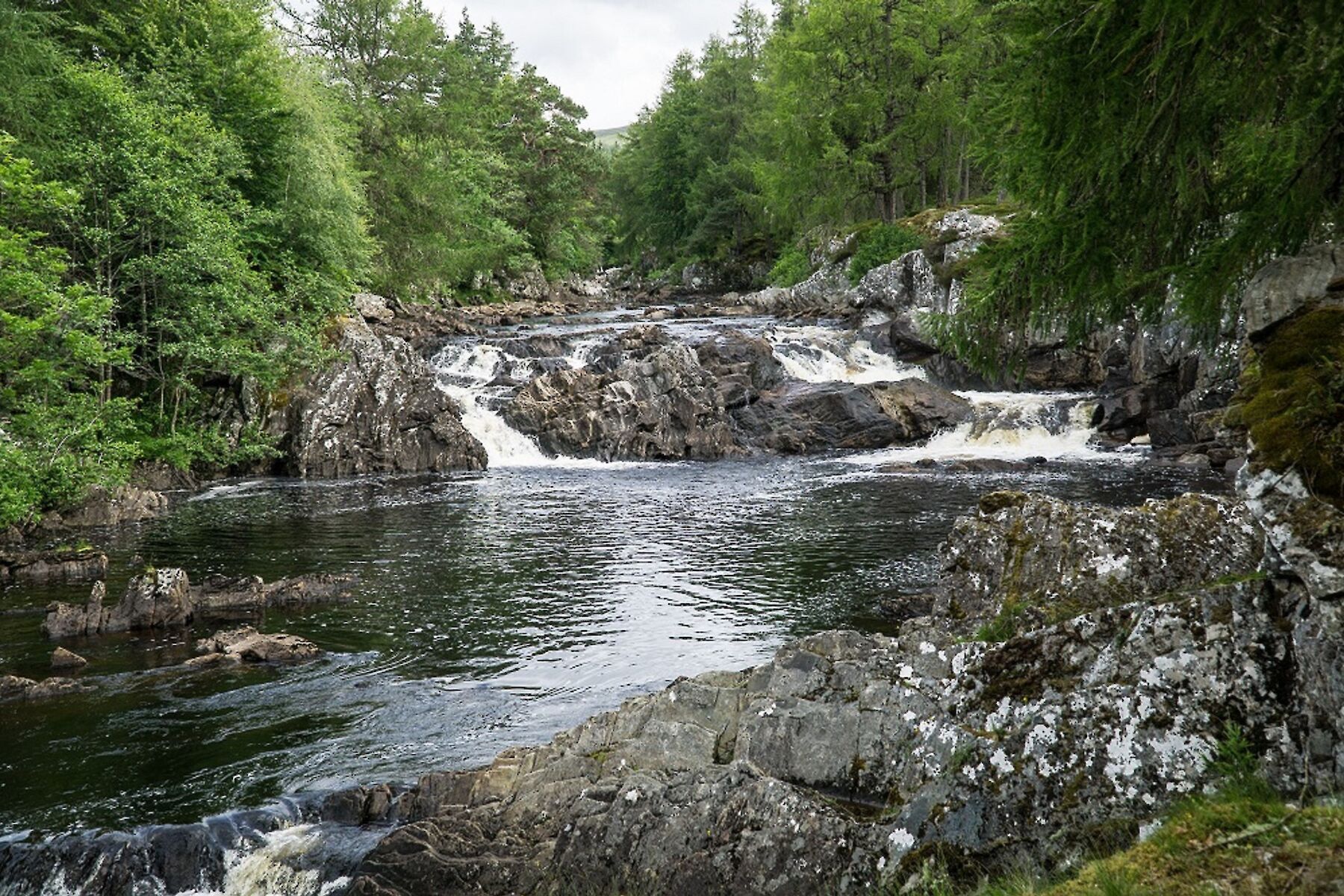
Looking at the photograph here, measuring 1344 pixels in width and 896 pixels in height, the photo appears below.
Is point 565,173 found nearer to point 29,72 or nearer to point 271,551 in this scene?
point 29,72

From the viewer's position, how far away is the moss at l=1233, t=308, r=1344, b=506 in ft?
15.1

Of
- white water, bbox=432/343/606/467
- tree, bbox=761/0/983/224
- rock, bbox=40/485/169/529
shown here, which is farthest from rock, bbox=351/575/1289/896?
tree, bbox=761/0/983/224

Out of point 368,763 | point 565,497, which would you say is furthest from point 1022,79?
point 565,497

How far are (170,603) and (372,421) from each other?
15615 millimetres

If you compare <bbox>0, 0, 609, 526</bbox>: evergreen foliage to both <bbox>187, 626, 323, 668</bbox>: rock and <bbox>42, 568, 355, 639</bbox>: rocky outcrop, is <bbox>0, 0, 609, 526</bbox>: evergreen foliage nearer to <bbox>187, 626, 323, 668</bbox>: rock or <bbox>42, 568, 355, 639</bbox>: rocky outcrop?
<bbox>42, 568, 355, 639</bbox>: rocky outcrop

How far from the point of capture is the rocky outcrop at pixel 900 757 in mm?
4785

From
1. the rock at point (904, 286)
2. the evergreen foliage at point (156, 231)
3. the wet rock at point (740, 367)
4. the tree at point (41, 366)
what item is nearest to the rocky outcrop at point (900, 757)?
the tree at point (41, 366)

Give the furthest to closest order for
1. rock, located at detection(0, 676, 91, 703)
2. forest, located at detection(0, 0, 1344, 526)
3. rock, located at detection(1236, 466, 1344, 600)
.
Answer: rock, located at detection(0, 676, 91, 703) < forest, located at detection(0, 0, 1344, 526) < rock, located at detection(1236, 466, 1344, 600)

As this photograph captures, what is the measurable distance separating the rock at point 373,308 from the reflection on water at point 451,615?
15532 mm

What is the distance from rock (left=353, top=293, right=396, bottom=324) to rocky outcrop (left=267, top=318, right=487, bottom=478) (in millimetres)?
9321

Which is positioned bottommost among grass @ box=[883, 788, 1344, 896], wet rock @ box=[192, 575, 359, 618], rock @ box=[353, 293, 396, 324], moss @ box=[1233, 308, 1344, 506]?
wet rock @ box=[192, 575, 359, 618]

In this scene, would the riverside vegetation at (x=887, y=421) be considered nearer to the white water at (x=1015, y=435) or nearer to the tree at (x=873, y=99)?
the white water at (x=1015, y=435)

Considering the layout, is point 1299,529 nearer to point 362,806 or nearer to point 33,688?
point 362,806

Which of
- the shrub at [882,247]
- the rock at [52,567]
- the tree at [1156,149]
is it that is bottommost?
the rock at [52,567]
